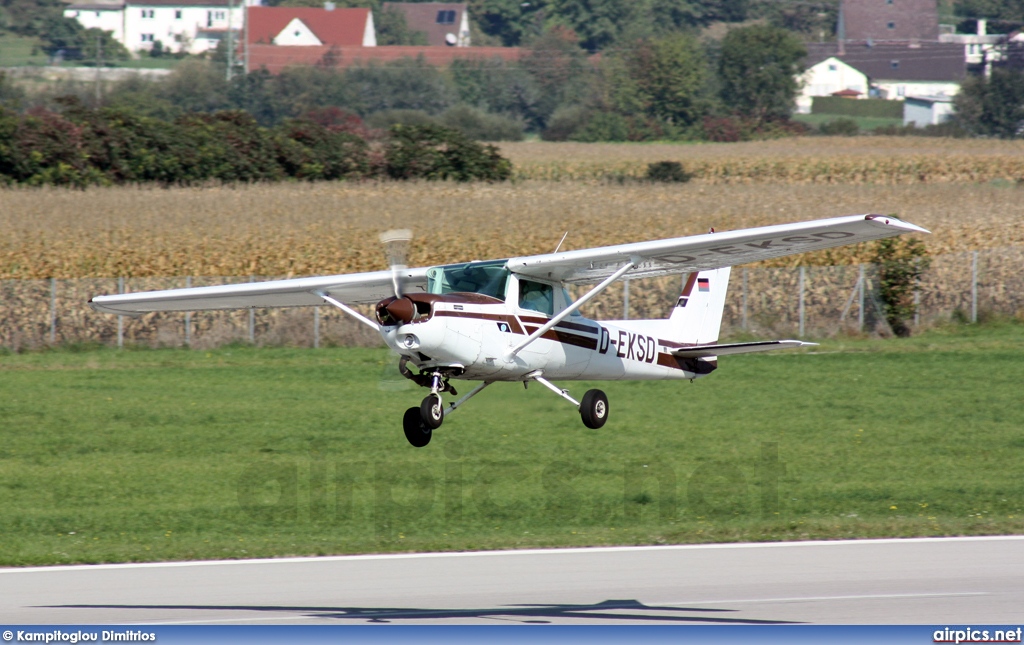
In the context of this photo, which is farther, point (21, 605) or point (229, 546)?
point (229, 546)

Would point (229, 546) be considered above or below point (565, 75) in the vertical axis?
below

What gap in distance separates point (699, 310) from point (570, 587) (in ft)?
18.6

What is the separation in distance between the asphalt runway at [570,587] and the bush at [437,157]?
44.9m

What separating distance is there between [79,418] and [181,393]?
3.26m

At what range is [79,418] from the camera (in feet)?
105

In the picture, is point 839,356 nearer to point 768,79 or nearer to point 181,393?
Result: point 181,393

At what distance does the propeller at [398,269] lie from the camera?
14523 mm

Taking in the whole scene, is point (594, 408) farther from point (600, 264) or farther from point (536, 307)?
point (600, 264)

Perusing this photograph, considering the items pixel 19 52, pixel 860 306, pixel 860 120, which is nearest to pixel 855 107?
pixel 860 120

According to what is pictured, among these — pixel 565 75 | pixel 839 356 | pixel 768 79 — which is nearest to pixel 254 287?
pixel 839 356

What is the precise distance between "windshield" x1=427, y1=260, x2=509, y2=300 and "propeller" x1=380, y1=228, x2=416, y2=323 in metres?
0.41

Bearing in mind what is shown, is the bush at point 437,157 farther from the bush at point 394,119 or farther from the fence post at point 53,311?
the bush at point 394,119

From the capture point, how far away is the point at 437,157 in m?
67.9

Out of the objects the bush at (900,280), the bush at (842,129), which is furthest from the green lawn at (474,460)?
the bush at (842,129)
